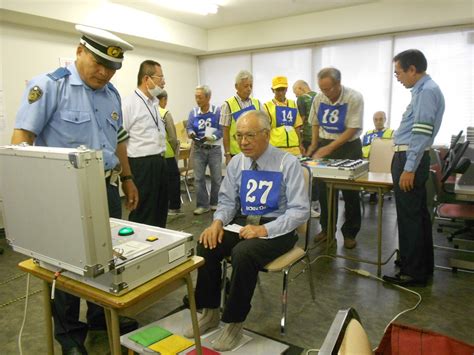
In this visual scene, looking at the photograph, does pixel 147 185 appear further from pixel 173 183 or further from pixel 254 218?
pixel 173 183

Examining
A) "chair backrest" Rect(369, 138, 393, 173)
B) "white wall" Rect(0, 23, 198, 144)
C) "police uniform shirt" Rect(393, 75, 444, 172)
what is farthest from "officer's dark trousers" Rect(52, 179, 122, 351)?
"white wall" Rect(0, 23, 198, 144)

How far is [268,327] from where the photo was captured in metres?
2.14

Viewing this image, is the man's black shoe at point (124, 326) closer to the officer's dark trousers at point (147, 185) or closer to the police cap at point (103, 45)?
the officer's dark trousers at point (147, 185)

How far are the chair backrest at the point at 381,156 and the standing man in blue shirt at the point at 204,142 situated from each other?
1.80 meters

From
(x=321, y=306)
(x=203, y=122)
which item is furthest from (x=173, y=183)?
(x=321, y=306)

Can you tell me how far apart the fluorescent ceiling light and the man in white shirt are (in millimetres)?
2325

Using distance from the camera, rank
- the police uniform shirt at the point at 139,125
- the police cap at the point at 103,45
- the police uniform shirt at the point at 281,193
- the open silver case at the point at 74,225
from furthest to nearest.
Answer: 1. the police uniform shirt at the point at 139,125
2. the police uniform shirt at the point at 281,193
3. the police cap at the point at 103,45
4. the open silver case at the point at 74,225

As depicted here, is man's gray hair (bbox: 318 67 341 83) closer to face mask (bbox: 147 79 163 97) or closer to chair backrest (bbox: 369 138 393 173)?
chair backrest (bbox: 369 138 393 173)

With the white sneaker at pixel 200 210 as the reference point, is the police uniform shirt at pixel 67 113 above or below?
above

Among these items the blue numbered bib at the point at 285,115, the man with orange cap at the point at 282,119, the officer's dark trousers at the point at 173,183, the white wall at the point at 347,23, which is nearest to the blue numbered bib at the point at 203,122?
the officer's dark trousers at the point at 173,183

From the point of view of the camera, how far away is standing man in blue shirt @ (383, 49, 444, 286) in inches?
89.7

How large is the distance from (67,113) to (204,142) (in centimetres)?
295

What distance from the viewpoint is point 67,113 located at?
Answer: 156cm

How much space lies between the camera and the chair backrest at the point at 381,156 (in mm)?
3562
